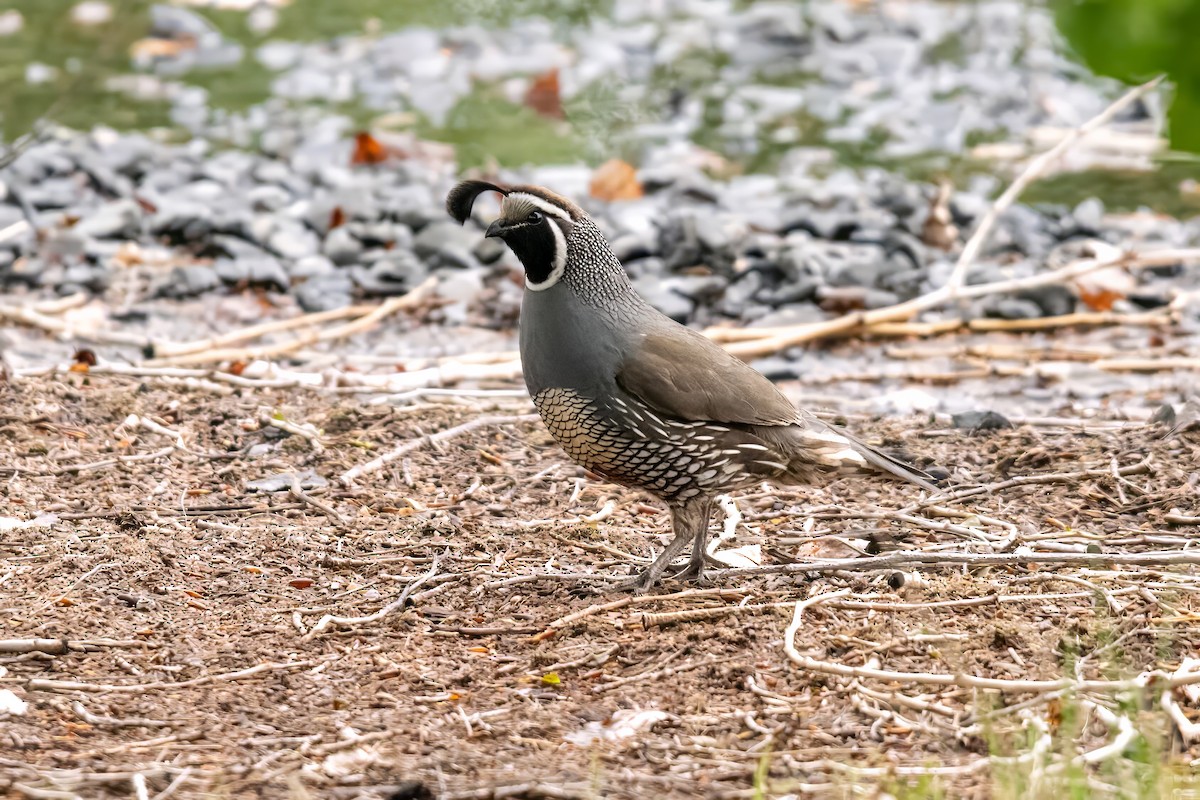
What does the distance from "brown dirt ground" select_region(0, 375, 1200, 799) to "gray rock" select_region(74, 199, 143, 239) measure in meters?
2.90

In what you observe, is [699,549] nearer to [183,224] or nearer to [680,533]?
[680,533]

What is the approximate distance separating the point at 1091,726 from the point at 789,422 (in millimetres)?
1423

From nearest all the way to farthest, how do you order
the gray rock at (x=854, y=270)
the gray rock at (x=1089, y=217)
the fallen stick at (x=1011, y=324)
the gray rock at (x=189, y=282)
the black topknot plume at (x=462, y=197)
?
1. the black topknot plume at (x=462, y=197)
2. the fallen stick at (x=1011, y=324)
3. the gray rock at (x=854, y=270)
4. the gray rock at (x=189, y=282)
5. the gray rock at (x=1089, y=217)

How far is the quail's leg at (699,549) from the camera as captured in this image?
455 centimetres

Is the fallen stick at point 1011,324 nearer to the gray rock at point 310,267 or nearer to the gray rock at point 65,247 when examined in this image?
the gray rock at point 310,267

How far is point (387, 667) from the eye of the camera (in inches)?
154

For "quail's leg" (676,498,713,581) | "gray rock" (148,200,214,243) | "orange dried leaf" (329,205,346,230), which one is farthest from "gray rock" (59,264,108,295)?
"quail's leg" (676,498,713,581)

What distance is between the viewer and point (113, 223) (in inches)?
339

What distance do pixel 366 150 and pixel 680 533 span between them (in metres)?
6.11

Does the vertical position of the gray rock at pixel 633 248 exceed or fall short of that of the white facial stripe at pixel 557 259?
it falls short

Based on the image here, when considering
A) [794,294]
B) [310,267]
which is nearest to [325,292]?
[310,267]

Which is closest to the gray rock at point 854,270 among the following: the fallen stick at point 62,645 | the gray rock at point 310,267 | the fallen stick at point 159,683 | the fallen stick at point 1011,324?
the fallen stick at point 1011,324

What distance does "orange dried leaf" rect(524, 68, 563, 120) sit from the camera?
11.8 meters

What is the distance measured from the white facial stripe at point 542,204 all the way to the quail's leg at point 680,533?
918 mm
